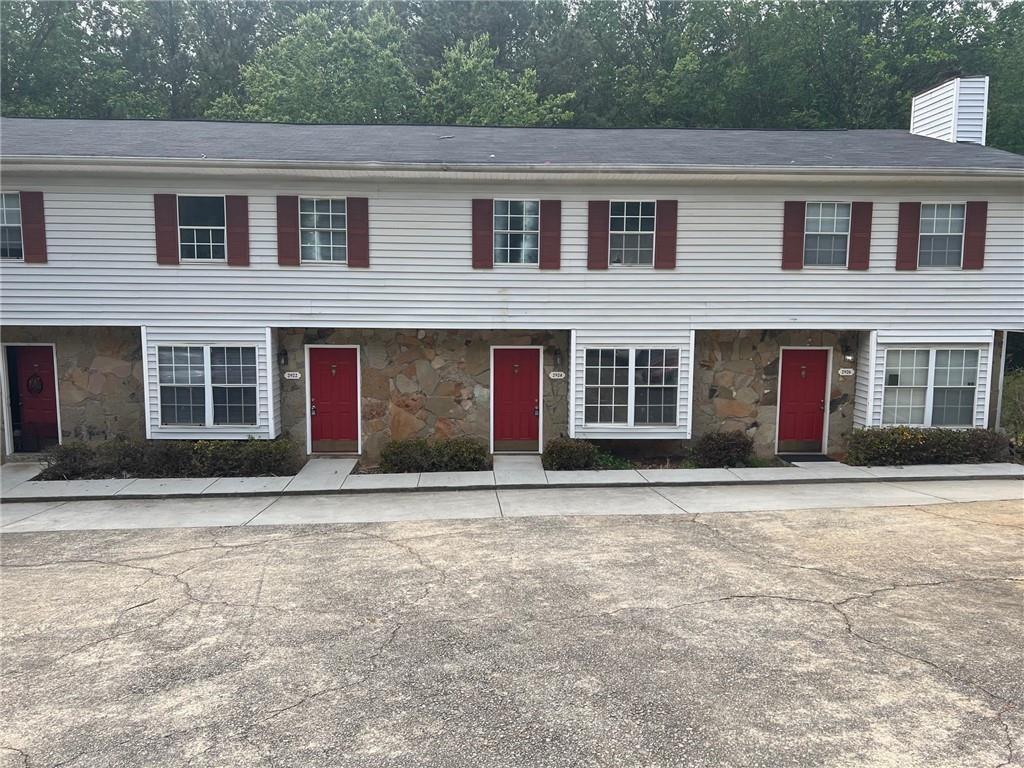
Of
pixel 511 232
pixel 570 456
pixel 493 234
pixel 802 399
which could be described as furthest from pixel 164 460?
pixel 802 399

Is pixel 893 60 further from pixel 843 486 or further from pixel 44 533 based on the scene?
pixel 44 533

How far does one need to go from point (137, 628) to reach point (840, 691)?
257 inches

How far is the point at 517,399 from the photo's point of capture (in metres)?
14.4

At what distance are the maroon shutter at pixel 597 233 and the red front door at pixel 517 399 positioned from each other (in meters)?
2.36

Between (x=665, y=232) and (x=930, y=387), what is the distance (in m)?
6.63

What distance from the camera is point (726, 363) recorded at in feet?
46.7

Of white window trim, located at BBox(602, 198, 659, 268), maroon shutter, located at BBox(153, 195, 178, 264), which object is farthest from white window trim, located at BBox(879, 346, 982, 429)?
maroon shutter, located at BBox(153, 195, 178, 264)

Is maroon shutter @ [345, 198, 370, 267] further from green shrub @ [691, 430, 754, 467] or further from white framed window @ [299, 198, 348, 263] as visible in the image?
green shrub @ [691, 430, 754, 467]

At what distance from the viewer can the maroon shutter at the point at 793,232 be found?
13328 mm

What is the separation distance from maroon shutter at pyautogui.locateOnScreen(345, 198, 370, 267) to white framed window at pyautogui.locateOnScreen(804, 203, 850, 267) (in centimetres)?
905

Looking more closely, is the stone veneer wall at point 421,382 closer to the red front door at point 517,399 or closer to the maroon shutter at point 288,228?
the red front door at point 517,399

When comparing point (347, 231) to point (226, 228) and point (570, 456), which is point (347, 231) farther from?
point (570, 456)

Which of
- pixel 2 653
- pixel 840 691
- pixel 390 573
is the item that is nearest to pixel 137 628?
pixel 2 653

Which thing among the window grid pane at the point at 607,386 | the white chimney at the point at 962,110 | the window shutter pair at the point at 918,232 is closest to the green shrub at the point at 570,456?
the window grid pane at the point at 607,386
